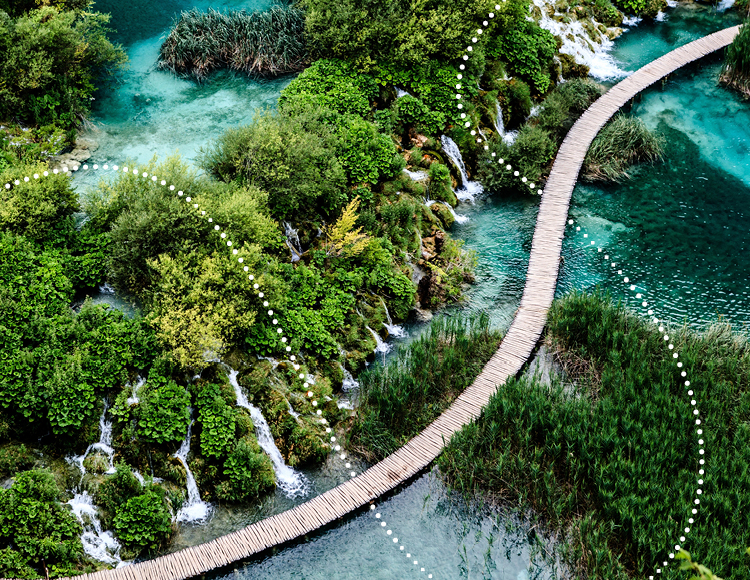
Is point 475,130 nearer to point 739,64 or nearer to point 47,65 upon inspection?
point 739,64

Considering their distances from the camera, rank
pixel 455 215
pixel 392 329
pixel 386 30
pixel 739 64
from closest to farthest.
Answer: pixel 392 329 < pixel 455 215 < pixel 386 30 < pixel 739 64

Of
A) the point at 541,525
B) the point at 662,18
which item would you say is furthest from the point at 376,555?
the point at 662,18

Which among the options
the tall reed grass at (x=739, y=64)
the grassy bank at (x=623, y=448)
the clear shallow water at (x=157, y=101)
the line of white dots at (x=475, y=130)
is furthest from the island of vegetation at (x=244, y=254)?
the tall reed grass at (x=739, y=64)

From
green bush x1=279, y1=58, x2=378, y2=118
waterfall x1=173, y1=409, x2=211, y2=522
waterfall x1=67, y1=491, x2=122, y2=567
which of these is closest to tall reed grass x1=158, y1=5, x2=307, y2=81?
green bush x1=279, y1=58, x2=378, y2=118

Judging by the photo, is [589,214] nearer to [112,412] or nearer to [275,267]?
[275,267]

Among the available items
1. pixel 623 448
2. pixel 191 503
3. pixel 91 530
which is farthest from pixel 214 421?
pixel 623 448

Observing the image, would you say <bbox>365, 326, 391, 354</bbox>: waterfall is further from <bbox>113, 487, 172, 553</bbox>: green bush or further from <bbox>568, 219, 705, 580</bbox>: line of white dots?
<bbox>113, 487, 172, 553</bbox>: green bush
